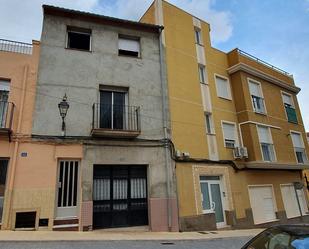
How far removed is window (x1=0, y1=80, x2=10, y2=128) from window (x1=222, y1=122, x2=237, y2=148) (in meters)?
10.0

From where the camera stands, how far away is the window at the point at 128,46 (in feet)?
40.3

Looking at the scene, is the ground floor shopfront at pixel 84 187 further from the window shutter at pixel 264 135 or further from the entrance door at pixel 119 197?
the window shutter at pixel 264 135

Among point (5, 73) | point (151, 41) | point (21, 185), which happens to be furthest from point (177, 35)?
point (21, 185)

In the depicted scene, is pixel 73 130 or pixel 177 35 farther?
pixel 177 35

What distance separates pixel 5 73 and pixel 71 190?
4.98 metres

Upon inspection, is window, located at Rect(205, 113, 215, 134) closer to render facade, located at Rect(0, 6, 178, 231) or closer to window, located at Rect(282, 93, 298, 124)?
render facade, located at Rect(0, 6, 178, 231)

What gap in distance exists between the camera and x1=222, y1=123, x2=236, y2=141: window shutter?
45.7ft

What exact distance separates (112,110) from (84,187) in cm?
332

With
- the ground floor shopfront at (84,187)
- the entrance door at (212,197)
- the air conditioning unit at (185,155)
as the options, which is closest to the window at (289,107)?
the entrance door at (212,197)

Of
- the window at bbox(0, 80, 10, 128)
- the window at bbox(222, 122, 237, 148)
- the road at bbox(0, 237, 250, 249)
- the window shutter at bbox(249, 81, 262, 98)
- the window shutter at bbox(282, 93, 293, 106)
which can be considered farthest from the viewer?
the window shutter at bbox(282, 93, 293, 106)

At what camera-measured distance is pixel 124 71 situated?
11664 mm

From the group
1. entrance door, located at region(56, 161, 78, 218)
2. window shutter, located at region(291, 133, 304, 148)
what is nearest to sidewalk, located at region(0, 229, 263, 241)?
entrance door, located at region(56, 161, 78, 218)

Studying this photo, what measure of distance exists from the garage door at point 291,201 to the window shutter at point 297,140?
2.72m

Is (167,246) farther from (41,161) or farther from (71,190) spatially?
(41,161)
